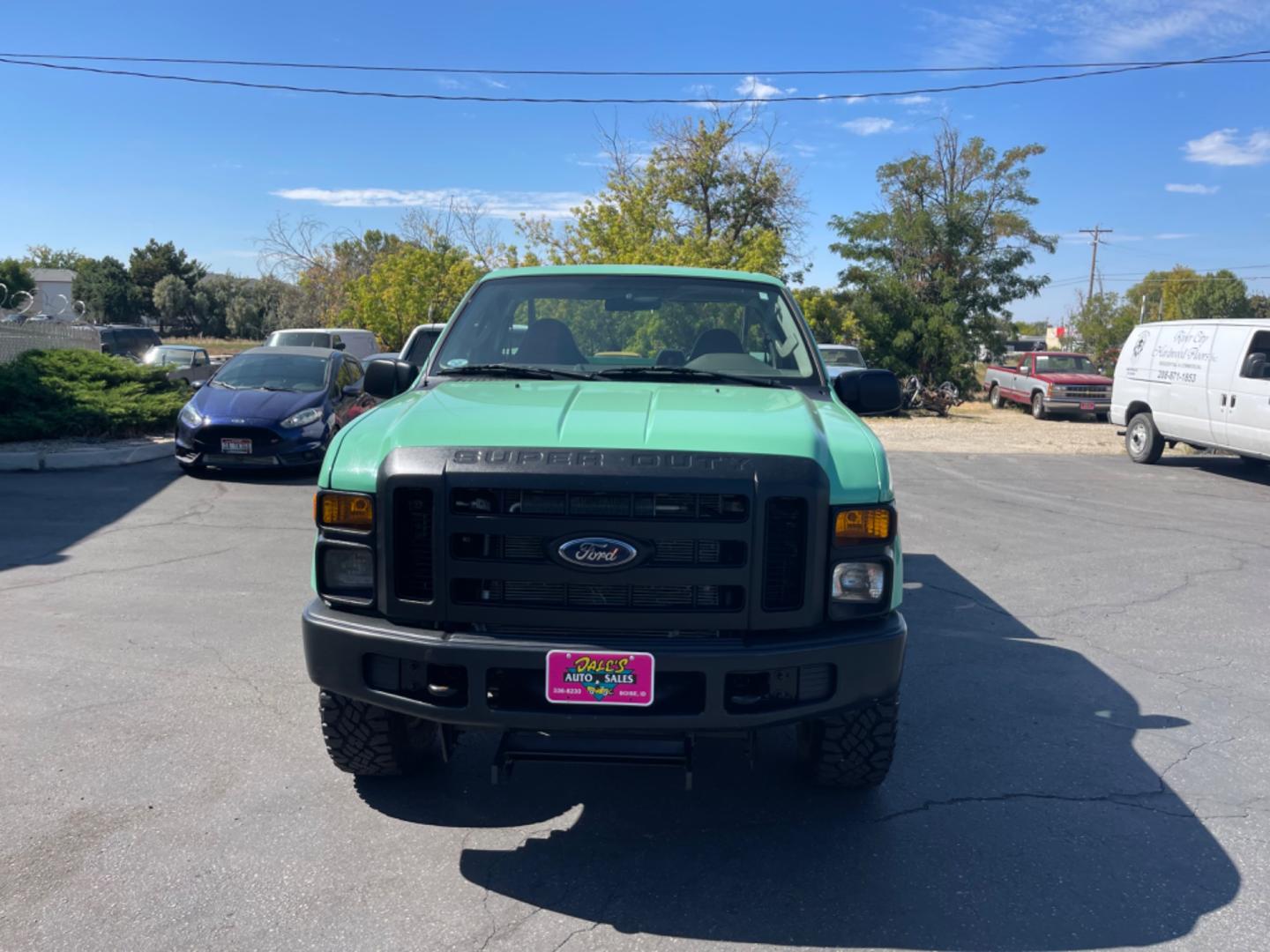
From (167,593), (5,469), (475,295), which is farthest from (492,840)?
(5,469)

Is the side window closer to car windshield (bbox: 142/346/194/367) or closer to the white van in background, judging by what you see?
the white van in background

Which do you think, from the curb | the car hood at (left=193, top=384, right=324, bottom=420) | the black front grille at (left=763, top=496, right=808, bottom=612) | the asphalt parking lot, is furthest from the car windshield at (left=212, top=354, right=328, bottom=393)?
the black front grille at (left=763, top=496, right=808, bottom=612)

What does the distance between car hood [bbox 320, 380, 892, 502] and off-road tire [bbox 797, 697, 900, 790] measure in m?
0.86

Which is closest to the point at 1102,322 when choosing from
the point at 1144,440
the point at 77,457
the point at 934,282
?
the point at 934,282

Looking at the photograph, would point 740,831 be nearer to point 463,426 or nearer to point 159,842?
point 463,426

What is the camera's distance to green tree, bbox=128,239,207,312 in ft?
194

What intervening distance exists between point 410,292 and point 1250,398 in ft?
71.9

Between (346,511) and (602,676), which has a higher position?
(346,511)

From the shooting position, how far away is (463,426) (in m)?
3.44

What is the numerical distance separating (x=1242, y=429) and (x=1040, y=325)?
374 ft

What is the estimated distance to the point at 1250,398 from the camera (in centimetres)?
1288

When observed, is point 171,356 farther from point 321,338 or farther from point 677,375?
point 677,375

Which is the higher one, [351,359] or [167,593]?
[351,359]

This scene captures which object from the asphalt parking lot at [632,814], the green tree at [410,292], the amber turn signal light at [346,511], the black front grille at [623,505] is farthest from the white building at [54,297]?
the black front grille at [623,505]
